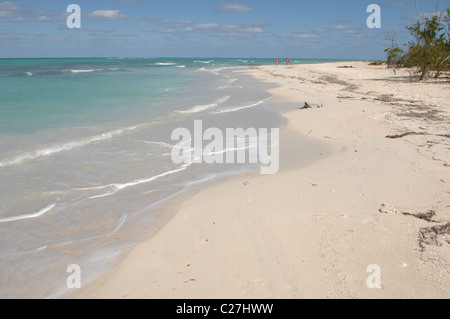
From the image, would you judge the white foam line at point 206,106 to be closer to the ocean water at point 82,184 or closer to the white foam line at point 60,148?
the ocean water at point 82,184

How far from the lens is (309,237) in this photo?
12.5 ft

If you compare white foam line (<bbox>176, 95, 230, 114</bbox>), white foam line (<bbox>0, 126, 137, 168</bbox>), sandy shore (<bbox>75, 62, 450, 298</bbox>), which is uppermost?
white foam line (<bbox>176, 95, 230, 114</bbox>)

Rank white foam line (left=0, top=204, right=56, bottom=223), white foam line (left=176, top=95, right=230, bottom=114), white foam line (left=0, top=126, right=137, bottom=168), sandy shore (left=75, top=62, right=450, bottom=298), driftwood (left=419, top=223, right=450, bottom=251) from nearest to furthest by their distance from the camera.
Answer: sandy shore (left=75, top=62, right=450, bottom=298), driftwood (left=419, top=223, right=450, bottom=251), white foam line (left=0, top=204, right=56, bottom=223), white foam line (left=0, top=126, right=137, bottom=168), white foam line (left=176, top=95, right=230, bottom=114)

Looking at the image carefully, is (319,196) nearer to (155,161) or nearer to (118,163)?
(155,161)

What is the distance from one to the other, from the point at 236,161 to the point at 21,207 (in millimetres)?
4176

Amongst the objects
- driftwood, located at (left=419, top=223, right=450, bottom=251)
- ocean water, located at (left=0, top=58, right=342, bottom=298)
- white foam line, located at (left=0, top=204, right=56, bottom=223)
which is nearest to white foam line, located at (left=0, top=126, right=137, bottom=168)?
ocean water, located at (left=0, top=58, right=342, bottom=298)

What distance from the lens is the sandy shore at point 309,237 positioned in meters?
3.04

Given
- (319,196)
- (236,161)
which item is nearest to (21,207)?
(236,161)

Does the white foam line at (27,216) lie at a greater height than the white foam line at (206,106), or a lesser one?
lesser

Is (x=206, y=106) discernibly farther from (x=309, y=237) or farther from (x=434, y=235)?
(x=434, y=235)

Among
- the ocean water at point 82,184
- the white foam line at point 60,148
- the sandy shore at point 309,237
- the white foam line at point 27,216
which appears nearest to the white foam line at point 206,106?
the ocean water at point 82,184

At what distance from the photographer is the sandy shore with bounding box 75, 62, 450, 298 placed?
304 cm

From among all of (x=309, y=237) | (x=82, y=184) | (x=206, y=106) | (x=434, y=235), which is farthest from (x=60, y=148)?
(x=206, y=106)

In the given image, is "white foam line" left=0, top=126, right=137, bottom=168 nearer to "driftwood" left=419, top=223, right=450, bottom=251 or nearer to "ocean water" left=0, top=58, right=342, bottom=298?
"ocean water" left=0, top=58, right=342, bottom=298
